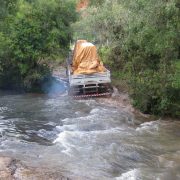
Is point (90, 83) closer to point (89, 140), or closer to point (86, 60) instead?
point (86, 60)

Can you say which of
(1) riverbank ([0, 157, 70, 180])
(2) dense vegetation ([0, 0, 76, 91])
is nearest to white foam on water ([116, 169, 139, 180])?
(1) riverbank ([0, 157, 70, 180])

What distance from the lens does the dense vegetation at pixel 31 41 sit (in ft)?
81.8

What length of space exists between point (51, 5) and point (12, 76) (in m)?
4.95

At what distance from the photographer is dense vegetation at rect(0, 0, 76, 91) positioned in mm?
24938

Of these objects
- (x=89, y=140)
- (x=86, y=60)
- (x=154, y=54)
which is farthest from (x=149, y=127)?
(x=86, y=60)

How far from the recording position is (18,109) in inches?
821

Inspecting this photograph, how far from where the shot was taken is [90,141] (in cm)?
1492

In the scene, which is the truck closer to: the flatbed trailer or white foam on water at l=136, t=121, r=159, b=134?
the flatbed trailer

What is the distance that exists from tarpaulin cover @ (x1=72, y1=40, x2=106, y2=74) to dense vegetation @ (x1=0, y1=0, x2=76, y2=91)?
140 cm

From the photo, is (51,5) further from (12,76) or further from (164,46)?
(164,46)

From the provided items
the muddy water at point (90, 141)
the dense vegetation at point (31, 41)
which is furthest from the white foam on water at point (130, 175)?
the dense vegetation at point (31, 41)

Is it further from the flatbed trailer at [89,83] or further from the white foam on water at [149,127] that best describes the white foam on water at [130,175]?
the flatbed trailer at [89,83]

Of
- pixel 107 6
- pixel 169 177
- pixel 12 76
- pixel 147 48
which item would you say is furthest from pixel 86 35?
pixel 169 177

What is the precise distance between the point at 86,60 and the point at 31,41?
11.4 ft
